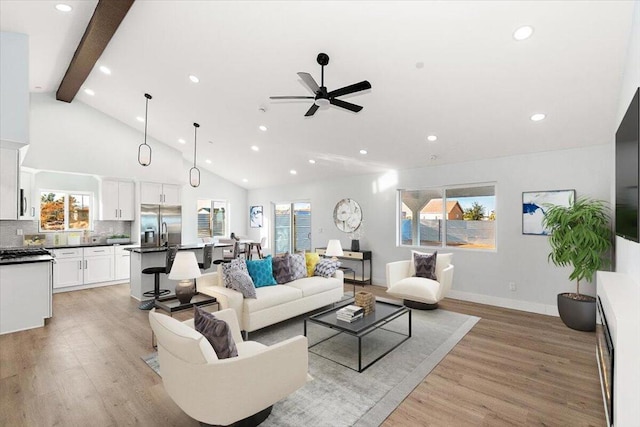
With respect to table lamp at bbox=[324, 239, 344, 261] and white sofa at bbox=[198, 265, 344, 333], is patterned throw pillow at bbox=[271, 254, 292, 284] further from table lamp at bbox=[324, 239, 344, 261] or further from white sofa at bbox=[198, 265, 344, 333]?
table lamp at bbox=[324, 239, 344, 261]

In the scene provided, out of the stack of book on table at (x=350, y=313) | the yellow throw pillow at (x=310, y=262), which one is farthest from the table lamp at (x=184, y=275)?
the yellow throw pillow at (x=310, y=262)

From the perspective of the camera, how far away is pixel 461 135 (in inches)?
175

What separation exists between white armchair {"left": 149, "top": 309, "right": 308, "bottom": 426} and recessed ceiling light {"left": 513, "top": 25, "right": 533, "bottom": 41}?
3099mm

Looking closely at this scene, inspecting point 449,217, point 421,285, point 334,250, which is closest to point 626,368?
point 421,285

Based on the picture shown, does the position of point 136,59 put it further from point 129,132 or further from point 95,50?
point 129,132

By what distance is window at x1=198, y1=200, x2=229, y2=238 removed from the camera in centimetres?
885

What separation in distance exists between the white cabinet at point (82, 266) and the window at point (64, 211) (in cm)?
84

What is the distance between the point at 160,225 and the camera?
7.30m

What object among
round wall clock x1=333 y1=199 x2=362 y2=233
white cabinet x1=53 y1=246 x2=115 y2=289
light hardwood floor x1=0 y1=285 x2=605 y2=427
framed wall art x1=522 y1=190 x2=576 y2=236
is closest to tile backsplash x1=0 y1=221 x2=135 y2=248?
white cabinet x1=53 y1=246 x2=115 y2=289

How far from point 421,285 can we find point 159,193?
639 centimetres

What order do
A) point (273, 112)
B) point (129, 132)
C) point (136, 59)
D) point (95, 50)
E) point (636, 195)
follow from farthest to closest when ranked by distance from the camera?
1. point (129, 132)
2. point (273, 112)
3. point (136, 59)
4. point (95, 50)
5. point (636, 195)

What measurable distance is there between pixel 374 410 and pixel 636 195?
226 centimetres

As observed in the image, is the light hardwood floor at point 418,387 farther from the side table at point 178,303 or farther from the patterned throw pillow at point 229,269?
the patterned throw pillow at point 229,269

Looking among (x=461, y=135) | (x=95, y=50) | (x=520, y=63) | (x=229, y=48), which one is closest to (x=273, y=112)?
(x=229, y=48)
